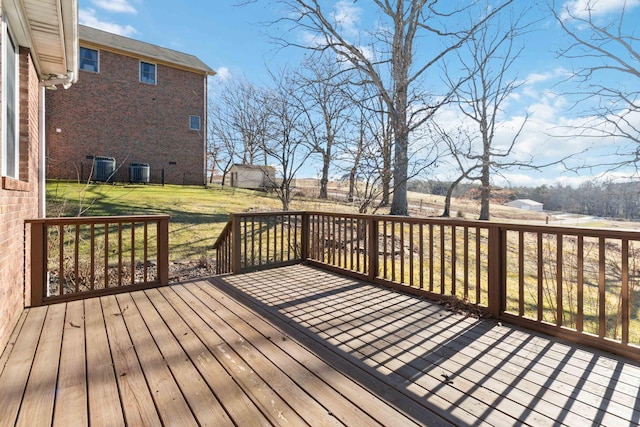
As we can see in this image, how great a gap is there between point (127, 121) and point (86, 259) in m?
12.4

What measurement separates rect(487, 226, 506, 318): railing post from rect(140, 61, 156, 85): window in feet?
58.0

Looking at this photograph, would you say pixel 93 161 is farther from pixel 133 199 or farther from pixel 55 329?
pixel 55 329

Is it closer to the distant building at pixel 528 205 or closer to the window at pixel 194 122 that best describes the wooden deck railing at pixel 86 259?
the distant building at pixel 528 205

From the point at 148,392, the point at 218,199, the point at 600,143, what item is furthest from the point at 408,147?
the point at 218,199

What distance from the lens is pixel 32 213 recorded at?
3.65 metres

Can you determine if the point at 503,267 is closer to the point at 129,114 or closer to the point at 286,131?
the point at 286,131

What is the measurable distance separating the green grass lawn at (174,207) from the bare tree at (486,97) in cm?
362

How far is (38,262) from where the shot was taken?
336 centimetres

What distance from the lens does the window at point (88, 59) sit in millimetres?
14508

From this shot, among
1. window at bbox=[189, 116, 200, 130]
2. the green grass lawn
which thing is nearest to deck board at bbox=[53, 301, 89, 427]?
the green grass lawn

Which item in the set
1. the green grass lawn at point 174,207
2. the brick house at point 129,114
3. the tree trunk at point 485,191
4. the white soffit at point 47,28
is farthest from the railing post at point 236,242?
the brick house at point 129,114

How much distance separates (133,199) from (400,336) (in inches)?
410

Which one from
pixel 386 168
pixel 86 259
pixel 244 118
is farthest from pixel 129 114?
pixel 386 168

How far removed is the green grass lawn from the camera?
6.95 meters
